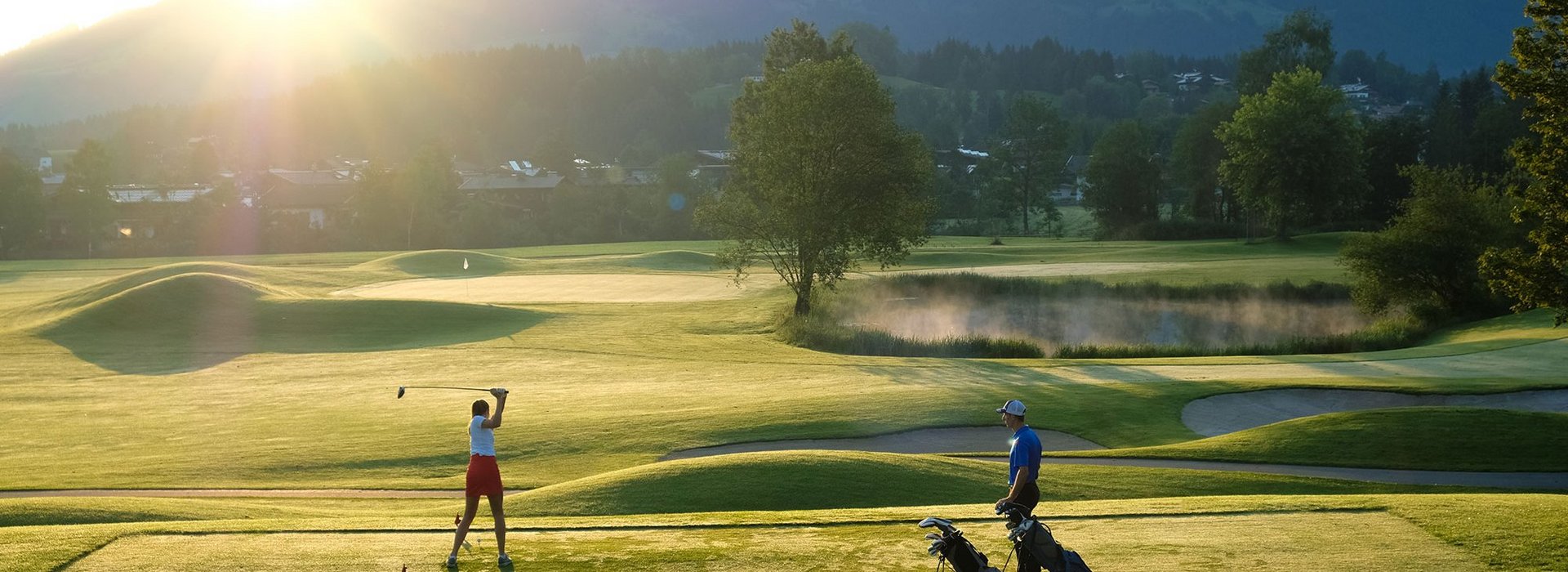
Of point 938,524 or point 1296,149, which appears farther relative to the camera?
point 1296,149

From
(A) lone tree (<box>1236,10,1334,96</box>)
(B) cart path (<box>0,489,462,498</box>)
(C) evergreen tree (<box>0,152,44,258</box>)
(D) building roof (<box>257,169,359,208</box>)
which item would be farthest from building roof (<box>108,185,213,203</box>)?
(B) cart path (<box>0,489,462,498</box>)

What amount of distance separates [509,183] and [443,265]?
7210cm

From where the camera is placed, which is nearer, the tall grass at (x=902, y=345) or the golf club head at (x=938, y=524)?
the golf club head at (x=938, y=524)

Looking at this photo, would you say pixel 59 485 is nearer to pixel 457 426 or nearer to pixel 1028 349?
pixel 457 426

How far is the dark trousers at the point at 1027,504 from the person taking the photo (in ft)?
39.9

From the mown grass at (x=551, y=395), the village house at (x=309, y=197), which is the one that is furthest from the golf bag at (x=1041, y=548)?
the village house at (x=309, y=197)

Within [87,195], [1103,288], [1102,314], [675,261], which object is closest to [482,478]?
[1102,314]

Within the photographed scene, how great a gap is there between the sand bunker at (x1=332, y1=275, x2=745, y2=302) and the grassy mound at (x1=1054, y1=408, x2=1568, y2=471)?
43518 mm

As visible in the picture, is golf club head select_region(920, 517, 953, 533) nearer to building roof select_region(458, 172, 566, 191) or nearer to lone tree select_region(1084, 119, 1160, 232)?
lone tree select_region(1084, 119, 1160, 232)

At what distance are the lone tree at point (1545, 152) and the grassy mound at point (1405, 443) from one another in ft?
21.3

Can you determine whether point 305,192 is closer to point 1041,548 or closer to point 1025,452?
point 1025,452

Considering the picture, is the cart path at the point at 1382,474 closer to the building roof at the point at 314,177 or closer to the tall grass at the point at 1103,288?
the tall grass at the point at 1103,288

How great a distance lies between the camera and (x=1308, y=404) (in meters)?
33.5

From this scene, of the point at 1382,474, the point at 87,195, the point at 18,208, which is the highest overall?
the point at 87,195
